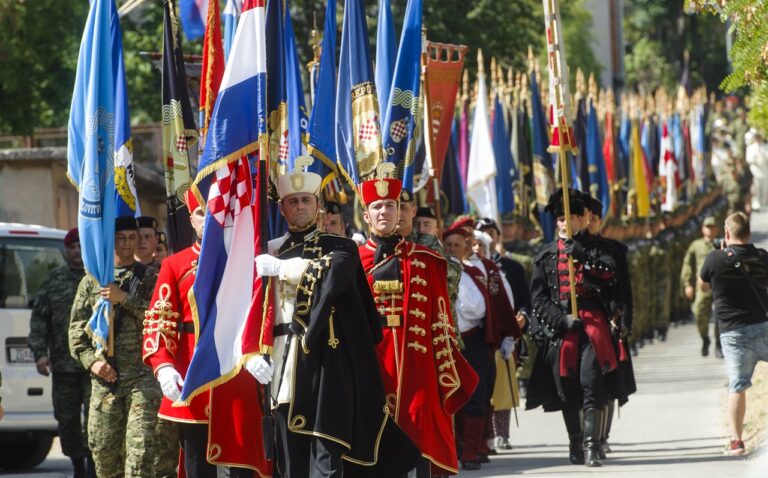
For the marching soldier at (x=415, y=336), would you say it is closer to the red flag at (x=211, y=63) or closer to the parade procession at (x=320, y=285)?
the parade procession at (x=320, y=285)

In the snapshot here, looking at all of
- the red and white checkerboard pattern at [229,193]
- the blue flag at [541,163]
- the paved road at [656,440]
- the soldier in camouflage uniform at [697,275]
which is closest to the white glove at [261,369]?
the red and white checkerboard pattern at [229,193]

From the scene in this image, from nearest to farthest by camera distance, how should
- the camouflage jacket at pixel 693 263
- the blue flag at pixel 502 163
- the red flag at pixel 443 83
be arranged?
1. the red flag at pixel 443 83
2. the camouflage jacket at pixel 693 263
3. the blue flag at pixel 502 163

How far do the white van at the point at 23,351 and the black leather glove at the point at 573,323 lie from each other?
4.64 metres

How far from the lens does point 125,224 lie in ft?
36.6

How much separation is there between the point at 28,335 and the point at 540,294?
173 inches

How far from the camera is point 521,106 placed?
24.7 m

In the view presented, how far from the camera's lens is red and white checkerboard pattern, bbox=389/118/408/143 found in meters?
13.2

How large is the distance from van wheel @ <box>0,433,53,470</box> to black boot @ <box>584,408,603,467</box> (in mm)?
5265

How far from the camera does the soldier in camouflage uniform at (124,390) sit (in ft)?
32.7

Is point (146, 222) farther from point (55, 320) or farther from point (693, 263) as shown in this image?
point (693, 263)

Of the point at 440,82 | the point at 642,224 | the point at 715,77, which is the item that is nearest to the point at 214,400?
the point at 440,82

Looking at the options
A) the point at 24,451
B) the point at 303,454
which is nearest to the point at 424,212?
the point at 303,454

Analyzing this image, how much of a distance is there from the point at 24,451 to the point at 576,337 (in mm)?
5518

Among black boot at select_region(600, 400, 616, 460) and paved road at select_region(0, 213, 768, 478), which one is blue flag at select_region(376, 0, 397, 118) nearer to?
black boot at select_region(600, 400, 616, 460)
